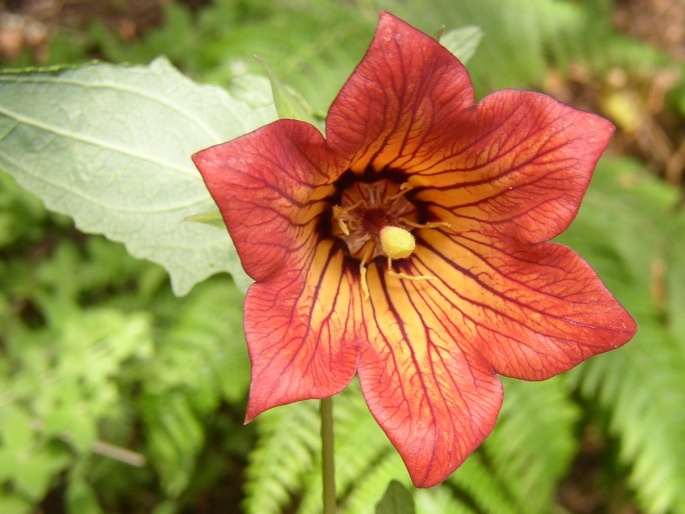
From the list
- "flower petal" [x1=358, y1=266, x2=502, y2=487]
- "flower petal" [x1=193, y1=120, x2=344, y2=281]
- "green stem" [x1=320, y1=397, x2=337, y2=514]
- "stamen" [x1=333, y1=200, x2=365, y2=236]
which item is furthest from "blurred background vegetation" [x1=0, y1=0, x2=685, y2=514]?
"flower petal" [x1=193, y1=120, x2=344, y2=281]

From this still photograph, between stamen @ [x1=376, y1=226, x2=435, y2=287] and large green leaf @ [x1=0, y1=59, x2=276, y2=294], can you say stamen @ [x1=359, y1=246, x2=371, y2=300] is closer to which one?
stamen @ [x1=376, y1=226, x2=435, y2=287]

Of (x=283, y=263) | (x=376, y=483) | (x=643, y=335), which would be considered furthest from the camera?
(x=643, y=335)

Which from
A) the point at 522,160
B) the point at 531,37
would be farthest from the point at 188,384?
the point at 531,37

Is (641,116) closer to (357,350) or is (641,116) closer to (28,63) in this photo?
(28,63)

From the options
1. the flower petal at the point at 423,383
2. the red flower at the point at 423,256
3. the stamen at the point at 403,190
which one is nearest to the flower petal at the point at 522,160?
the red flower at the point at 423,256

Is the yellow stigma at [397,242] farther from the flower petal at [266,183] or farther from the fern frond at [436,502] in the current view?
the fern frond at [436,502]

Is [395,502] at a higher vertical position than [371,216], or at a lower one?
lower

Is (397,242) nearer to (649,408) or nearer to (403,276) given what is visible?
(403,276)
